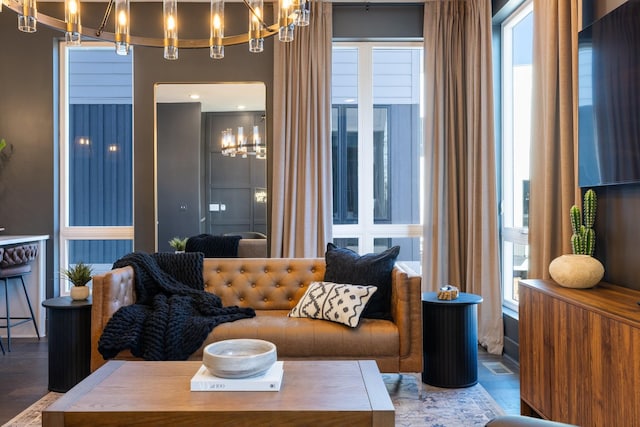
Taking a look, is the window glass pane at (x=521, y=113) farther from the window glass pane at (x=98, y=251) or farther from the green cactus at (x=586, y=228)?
the window glass pane at (x=98, y=251)

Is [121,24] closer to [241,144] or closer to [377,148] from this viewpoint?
[241,144]

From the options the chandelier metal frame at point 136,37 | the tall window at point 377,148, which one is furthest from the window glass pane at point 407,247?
the chandelier metal frame at point 136,37

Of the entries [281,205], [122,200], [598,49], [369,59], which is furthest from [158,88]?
[598,49]

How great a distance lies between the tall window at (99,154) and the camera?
497cm

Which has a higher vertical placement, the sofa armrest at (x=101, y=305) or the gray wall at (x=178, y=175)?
the gray wall at (x=178, y=175)

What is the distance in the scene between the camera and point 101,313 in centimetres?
301

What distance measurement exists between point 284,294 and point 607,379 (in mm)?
2087

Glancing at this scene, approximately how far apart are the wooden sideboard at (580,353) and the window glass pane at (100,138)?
3.80 metres

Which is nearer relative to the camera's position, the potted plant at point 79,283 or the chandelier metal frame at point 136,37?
the chandelier metal frame at point 136,37

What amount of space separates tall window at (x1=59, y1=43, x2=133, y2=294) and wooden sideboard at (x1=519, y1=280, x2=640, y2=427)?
3.73m

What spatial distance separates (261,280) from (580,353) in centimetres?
207

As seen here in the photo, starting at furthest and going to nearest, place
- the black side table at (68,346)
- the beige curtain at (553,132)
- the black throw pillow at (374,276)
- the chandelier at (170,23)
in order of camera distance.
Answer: the black throw pillow at (374,276)
the black side table at (68,346)
the beige curtain at (553,132)
the chandelier at (170,23)

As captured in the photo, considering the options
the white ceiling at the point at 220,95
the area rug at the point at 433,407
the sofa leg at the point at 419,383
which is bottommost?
the area rug at the point at 433,407

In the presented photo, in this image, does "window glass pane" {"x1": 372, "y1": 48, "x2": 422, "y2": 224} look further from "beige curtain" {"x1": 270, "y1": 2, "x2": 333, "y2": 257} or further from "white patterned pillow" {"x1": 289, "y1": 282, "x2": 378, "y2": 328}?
"white patterned pillow" {"x1": 289, "y1": 282, "x2": 378, "y2": 328}
